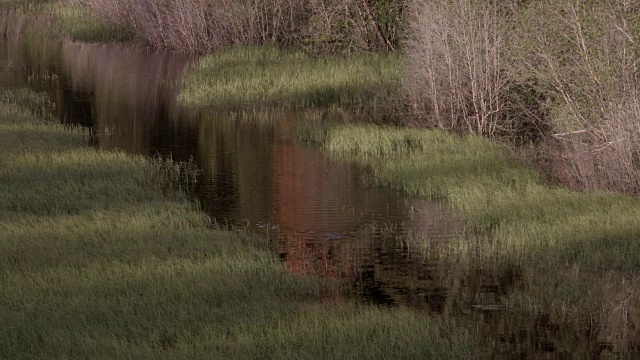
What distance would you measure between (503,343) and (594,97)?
754 centimetres

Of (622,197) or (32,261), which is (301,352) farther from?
(622,197)

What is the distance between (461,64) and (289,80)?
7.44 m

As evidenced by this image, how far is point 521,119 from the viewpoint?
21.8 meters

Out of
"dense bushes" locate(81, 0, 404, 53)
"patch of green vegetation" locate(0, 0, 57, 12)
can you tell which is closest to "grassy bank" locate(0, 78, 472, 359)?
"dense bushes" locate(81, 0, 404, 53)

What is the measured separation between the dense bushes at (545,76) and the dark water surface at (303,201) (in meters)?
2.23

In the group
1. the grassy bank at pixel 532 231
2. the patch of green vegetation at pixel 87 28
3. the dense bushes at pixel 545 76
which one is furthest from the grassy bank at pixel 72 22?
the grassy bank at pixel 532 231

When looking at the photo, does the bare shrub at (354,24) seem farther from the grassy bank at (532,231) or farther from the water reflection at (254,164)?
the grassy bank at (532,231)

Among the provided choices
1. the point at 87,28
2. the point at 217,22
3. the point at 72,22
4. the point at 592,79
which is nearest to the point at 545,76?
the point at 592,79

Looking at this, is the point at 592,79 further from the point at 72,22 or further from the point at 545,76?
the point at 72,22

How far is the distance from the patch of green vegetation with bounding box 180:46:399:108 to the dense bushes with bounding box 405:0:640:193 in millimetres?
3356

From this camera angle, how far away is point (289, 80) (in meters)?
27.5

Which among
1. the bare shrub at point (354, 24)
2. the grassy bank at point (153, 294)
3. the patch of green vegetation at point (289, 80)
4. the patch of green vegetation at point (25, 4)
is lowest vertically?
the grassy bank at point (153, 294)

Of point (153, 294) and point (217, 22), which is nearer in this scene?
point (153, 294)

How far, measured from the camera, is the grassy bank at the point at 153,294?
1008cm
